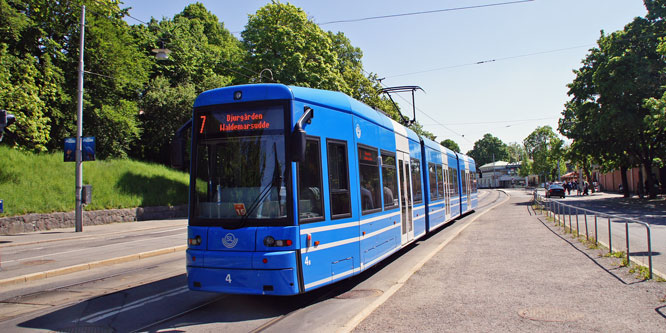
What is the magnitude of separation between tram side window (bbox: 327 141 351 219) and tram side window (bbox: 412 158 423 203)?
4.63 m

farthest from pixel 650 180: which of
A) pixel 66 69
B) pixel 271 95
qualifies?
pixel 66 69

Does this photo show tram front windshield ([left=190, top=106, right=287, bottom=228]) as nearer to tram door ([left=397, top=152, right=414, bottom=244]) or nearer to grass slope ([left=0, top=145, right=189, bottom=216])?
tram door ([left=397, top=152, right=414, bottom=244])

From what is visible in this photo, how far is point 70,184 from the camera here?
24.8 metres

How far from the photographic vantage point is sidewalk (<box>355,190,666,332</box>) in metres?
5.34

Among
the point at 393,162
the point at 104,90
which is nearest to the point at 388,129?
the point at 393,162

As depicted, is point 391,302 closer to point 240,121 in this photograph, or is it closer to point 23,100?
point 240,121

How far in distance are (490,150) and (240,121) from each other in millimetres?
142173

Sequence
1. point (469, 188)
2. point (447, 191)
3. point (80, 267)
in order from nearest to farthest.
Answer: point (80, 267) → point (447, 191) → point (469, 188)

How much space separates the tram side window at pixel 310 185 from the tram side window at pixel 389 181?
2.61 m

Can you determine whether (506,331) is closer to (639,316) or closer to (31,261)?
(639,316)

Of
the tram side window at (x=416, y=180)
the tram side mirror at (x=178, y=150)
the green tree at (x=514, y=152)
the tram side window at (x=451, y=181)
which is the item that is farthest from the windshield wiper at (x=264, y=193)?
the green tree at (x=514, y=152)

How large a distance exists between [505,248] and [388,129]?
4.43m

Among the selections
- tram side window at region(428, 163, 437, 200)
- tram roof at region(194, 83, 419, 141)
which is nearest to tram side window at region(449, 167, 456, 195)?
tram side window at region(428, 163, 437, 200)

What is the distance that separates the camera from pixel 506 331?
200 inches
